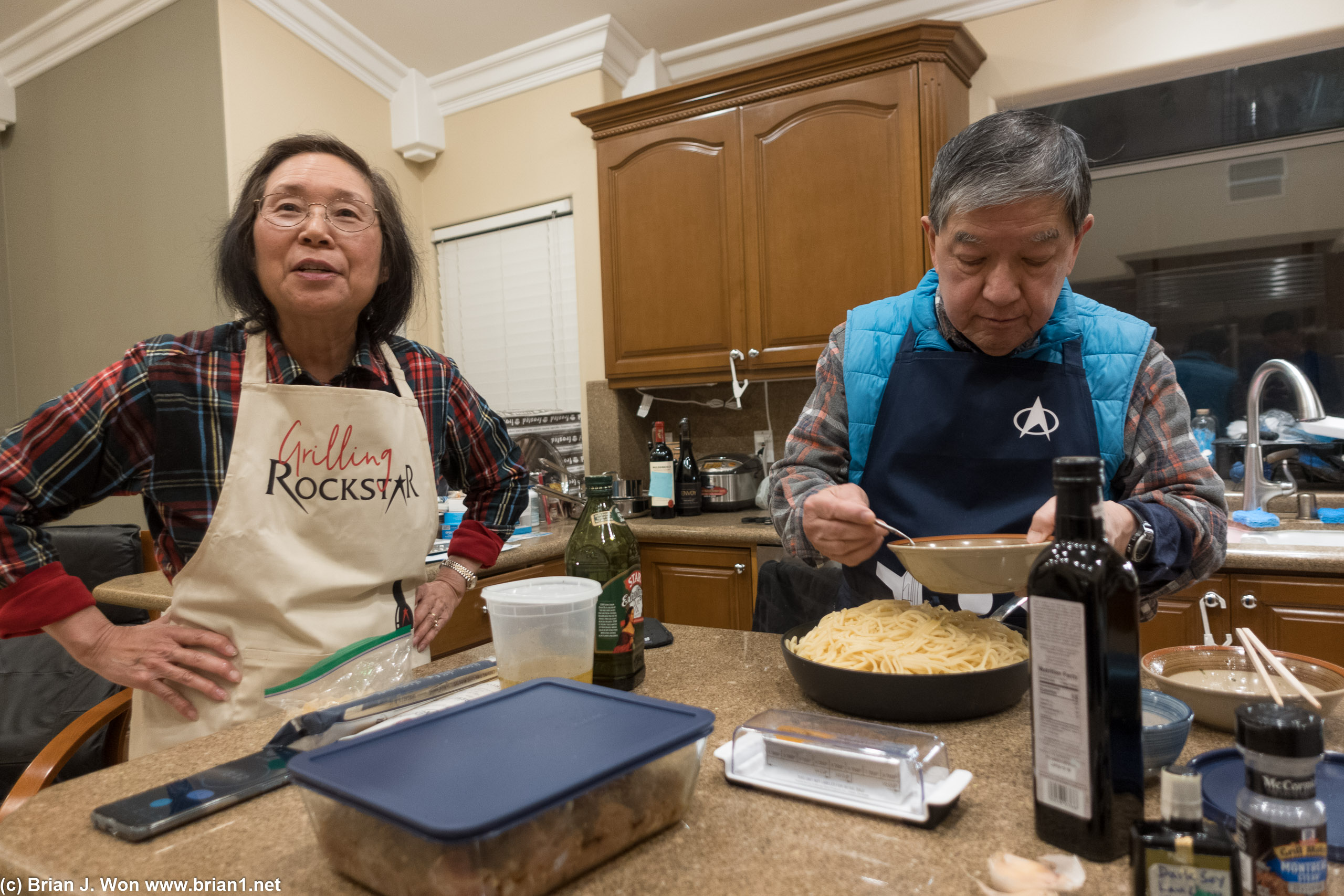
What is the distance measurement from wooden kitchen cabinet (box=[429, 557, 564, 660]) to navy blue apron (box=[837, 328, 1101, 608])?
1339 millimetres

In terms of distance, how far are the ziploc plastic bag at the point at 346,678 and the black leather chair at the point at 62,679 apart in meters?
1.03

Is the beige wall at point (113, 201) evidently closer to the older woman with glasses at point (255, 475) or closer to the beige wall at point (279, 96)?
the beige wall at point (279, 96)

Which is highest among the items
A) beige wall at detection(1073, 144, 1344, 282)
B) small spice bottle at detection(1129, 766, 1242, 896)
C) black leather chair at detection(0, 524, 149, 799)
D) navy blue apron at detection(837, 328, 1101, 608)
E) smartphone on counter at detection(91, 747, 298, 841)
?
beige wall at detection(1073, 144, 1344, 282)

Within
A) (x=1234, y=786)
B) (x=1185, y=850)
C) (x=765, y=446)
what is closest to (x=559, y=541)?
(x=765, y=446)

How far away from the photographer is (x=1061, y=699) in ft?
1.98

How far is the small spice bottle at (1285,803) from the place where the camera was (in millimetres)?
496

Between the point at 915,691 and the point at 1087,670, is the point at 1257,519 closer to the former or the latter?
the point at 915,691

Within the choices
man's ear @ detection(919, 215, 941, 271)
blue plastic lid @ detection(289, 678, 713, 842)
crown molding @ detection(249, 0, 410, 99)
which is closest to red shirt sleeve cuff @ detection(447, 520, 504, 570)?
blue plastic lid @ detection(289, 678, 713, 842)

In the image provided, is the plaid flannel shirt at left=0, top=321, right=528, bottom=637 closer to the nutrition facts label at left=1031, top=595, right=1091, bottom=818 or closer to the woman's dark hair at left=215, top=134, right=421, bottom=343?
the woman's dark hair at left=215, top=134, right=421, bottom=343

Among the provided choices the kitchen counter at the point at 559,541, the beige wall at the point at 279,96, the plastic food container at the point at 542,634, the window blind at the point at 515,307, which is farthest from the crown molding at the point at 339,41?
the plastic food container at the point at 542,634

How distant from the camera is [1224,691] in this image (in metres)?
0.87

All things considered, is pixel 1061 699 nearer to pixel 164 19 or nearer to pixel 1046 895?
pixel 1046 895

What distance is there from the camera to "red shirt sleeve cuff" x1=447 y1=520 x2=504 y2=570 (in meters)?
1.63

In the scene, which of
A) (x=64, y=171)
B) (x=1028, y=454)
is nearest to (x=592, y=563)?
(x=1028, y=454)
